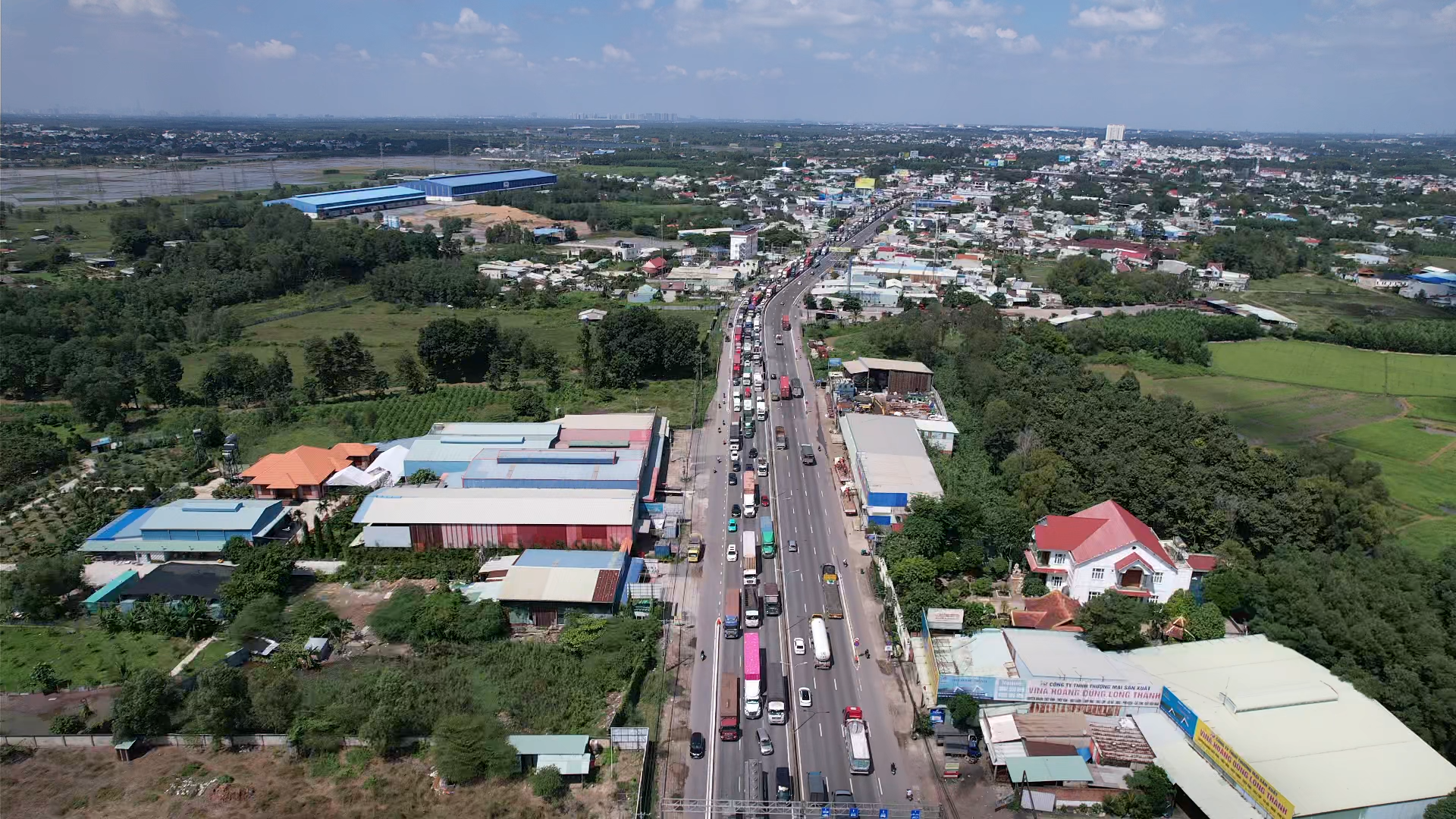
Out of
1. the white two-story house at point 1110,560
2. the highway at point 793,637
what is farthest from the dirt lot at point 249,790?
the white two-story house at point 1110,560

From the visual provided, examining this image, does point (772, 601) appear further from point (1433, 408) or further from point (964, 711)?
point (1433, 408)

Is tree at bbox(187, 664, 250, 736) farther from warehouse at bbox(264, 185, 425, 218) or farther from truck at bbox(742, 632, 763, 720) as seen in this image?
warehouse at bbox(264, 185, 425, 218)

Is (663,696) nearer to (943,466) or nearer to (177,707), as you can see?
(177,707)

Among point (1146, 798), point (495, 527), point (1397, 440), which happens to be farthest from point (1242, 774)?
point (1397, 440)

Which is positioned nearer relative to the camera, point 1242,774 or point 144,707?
point 1242,774

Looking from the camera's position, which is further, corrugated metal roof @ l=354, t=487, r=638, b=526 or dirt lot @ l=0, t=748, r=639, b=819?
corrugated metal roof @ l=354, t=487, r=638, b=526

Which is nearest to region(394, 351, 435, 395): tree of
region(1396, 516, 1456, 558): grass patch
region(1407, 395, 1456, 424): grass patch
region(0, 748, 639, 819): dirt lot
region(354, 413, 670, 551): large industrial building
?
region(354, 413, 670, 551): large industrial building
